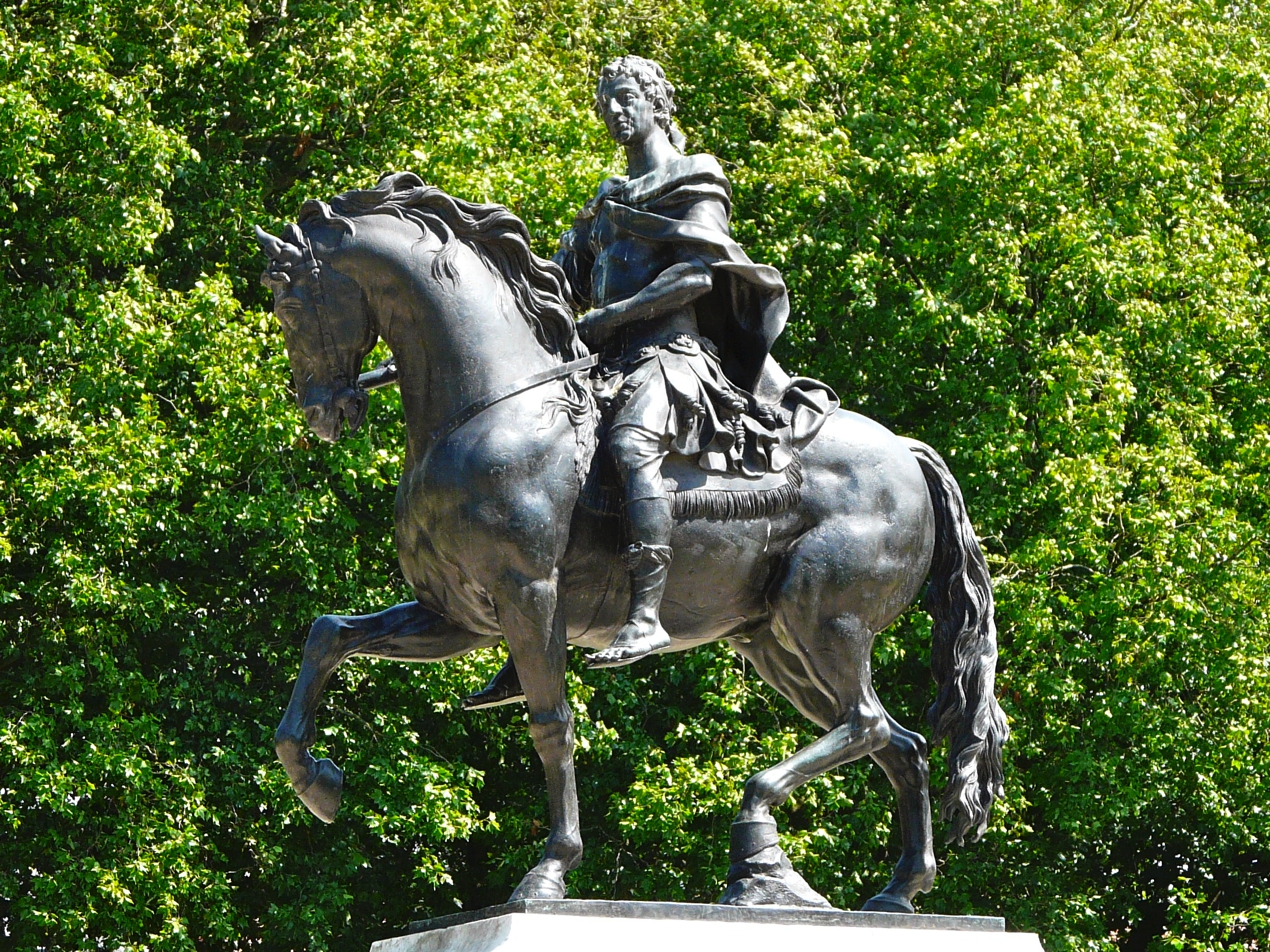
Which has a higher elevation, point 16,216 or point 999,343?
point 16,216

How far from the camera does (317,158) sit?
693 inches

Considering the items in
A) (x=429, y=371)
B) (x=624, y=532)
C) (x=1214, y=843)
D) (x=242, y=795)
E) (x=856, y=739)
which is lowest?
(x=1214, y=843)

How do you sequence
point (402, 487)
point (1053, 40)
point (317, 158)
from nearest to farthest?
1. point (402, 487)
2. point (317, 158)
3. point (1053, 40)

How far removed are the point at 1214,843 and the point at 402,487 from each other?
11.2 meters

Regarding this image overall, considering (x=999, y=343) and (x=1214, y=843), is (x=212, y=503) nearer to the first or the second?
(x=999, y=343)

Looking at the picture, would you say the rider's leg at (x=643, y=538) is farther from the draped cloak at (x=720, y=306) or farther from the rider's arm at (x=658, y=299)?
the rider's arm at (x=658, y=299)

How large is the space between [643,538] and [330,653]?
1204mm

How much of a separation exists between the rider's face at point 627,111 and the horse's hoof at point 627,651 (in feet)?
6.75

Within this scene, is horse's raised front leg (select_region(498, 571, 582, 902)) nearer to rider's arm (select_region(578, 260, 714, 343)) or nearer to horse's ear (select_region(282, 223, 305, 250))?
rider's arm (select_region(578, 260, 714, 343))

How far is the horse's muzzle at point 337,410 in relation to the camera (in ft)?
23.2

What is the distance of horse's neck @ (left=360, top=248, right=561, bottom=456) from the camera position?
7.00 meters

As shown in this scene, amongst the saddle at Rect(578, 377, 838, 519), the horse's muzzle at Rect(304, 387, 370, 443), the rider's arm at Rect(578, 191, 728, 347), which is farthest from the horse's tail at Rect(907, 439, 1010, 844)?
the horse's muzzle at Rect(304, 387, 370, 443)

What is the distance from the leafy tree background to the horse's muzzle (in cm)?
780

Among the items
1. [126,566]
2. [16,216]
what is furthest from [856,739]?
[16,216]
